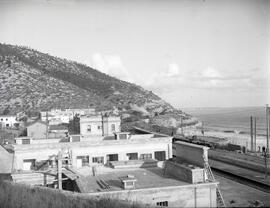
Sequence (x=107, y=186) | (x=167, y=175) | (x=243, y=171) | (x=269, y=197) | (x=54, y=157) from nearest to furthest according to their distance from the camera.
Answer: (x=107, y=186), (x=269, y=197), (x=167, y=175), (x=54, y=157), (x=243, y=171)

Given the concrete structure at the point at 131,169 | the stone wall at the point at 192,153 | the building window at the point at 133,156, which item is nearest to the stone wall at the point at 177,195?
the concrete structure at the point at 131,169

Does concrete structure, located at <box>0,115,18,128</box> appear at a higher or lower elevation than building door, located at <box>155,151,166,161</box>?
higher

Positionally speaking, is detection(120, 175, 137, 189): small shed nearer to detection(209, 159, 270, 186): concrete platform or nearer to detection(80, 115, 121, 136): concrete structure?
detection(209, 159, 270, 186): concrete platform

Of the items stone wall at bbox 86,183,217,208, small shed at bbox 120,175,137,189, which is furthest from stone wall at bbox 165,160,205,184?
small shed at bbox 120,175,137,189

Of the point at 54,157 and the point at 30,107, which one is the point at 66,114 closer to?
the point at 30,107

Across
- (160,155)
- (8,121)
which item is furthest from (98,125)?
(8,121)

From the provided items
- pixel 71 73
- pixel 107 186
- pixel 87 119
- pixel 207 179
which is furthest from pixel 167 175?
pixel 71 73
